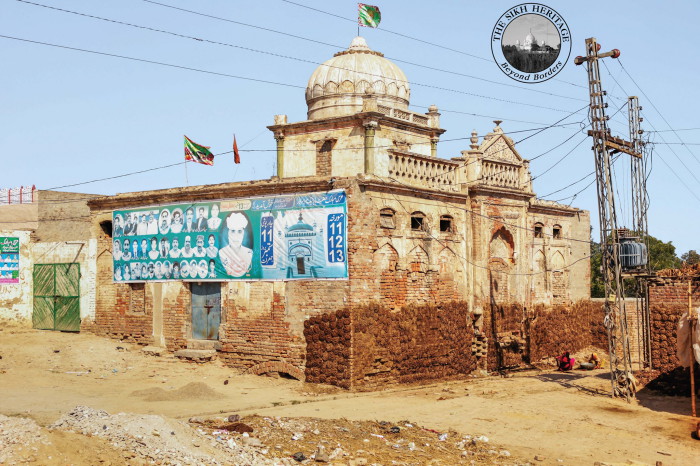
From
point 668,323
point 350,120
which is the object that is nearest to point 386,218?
point 350,120

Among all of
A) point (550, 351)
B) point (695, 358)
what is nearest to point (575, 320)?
point (550, 351)

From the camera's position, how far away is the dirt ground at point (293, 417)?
1261 centimetres

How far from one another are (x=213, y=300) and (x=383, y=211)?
19.2 ft

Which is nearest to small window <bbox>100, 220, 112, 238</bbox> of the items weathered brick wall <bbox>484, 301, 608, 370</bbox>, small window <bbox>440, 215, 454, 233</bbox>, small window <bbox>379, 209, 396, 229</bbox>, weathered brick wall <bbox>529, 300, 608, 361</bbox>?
small window <bbox>379, 209, 396, 229</bbox>

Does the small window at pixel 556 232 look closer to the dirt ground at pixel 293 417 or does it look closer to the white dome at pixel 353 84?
→ the dirt ground at pixel 293 417

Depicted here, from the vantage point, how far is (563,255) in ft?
94.2

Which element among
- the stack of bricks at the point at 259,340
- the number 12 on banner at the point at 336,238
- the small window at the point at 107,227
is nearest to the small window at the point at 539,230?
the number 12 on banner at the point at 336,238

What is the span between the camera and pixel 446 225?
23.6m

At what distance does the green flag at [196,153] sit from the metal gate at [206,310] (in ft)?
13.8

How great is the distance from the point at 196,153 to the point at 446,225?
27.2 feet

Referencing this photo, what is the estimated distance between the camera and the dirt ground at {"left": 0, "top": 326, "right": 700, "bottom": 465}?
496 inches

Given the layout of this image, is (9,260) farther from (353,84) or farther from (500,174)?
(500,174)

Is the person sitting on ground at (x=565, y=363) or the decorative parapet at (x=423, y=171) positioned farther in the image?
the person sitting on ground at (x=565, y=363)

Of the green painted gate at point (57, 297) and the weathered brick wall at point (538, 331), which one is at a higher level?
the green painted gate at point (57, 297)
